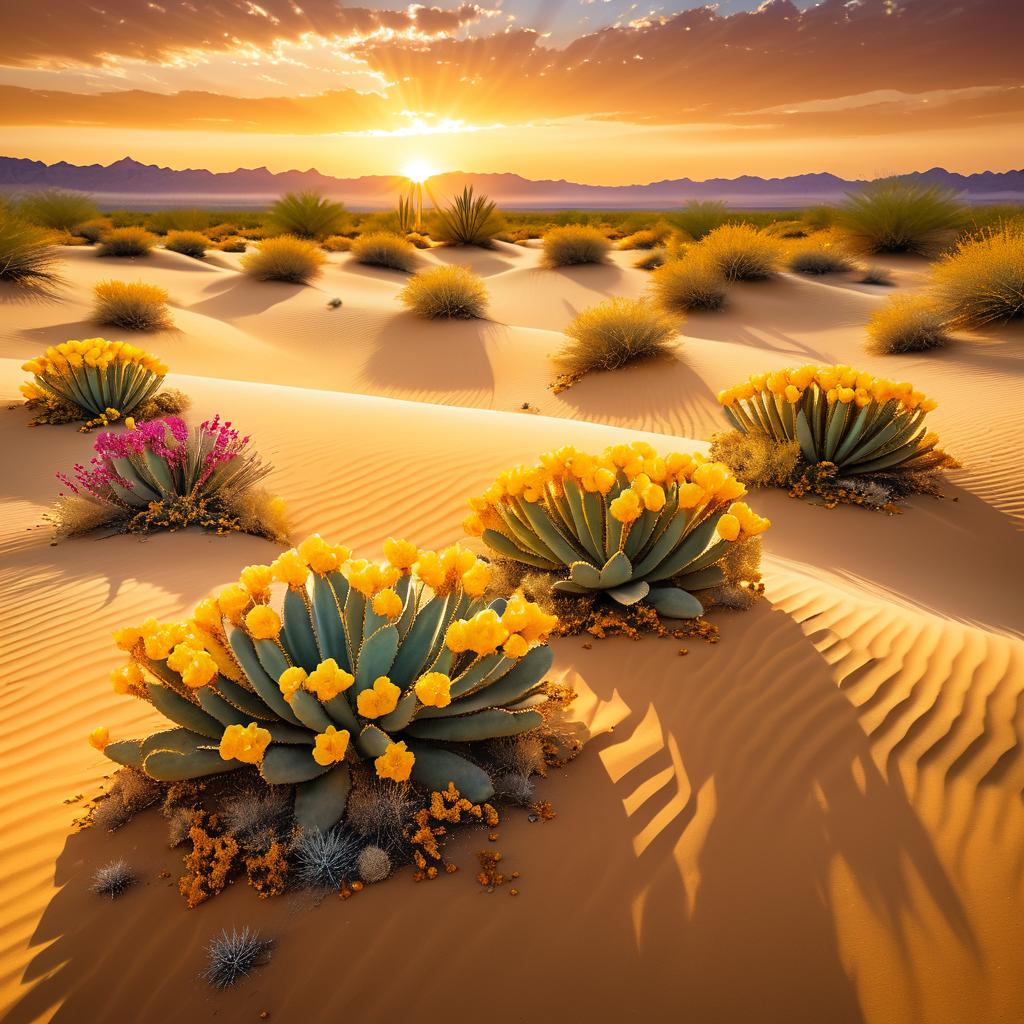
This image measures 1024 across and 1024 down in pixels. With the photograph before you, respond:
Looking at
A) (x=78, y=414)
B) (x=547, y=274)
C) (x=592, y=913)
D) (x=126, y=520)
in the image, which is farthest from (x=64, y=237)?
(x=592, y=913)

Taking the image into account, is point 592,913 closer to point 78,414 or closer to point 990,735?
point 990,735

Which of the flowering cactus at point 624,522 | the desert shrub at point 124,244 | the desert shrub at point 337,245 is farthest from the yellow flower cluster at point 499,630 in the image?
the desert shrub at point 337,245

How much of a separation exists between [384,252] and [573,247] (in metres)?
7.25

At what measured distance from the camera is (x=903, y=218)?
78.3 ft

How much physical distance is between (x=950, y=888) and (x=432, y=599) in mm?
2207

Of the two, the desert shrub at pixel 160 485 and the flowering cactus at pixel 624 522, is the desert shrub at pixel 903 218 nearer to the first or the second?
the flowering cactus at pixel 624 522

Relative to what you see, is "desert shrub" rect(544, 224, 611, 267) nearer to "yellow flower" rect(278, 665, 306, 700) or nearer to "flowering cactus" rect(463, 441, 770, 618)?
"flowering cactus" rect(463, 441, 770, 618)

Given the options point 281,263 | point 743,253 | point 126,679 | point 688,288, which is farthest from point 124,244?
point 126,679

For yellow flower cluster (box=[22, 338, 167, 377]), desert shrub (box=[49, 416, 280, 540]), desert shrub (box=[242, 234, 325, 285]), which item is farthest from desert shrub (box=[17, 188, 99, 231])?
desert shrub (box=[49, 416, 280, 540])

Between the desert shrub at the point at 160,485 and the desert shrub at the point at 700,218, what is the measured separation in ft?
83.3

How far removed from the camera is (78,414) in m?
8.84

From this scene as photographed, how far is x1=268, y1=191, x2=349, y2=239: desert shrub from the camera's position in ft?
104

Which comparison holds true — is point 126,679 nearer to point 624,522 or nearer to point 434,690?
point 434,690

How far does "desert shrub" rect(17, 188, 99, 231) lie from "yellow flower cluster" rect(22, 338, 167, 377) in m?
24.2
